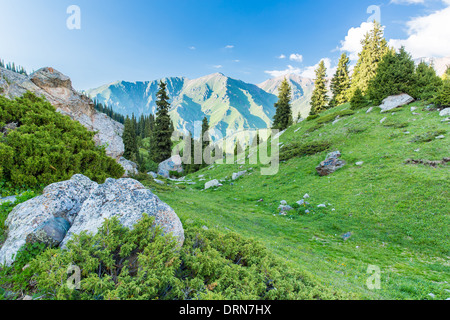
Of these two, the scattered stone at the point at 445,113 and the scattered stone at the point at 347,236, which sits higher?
the scattered stone at the point at 445,113

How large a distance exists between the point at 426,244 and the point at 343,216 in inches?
152

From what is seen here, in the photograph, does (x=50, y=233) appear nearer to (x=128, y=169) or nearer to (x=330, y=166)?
(x=128, y=169)

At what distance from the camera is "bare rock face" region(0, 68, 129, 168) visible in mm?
18188

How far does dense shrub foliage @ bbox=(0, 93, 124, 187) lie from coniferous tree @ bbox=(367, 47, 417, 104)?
1376 inches

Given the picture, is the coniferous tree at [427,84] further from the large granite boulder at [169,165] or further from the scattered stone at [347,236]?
the large granite boulder at [169,165]

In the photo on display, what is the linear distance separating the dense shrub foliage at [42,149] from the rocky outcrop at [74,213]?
2178 mm

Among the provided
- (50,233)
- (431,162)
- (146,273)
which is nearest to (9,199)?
(50,233)

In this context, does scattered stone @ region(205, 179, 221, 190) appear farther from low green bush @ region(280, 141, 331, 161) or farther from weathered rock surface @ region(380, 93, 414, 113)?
weathered rock surface @ region(380, 93, 414, 113)

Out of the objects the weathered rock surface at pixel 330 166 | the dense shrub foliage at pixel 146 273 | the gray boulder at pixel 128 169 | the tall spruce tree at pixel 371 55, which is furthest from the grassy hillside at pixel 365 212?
the tall spruce tree at pixel 371 55

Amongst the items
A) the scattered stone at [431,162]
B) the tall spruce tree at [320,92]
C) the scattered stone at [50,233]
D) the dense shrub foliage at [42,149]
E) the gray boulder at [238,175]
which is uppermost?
the tall spruce tree at [320,92]

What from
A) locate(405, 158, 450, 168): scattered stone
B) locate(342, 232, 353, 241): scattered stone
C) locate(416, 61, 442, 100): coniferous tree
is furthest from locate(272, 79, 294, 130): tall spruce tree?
locate(342, 232, 353, 241): scattered stone

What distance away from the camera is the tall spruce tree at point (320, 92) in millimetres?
51125

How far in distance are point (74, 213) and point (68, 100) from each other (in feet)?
64.0

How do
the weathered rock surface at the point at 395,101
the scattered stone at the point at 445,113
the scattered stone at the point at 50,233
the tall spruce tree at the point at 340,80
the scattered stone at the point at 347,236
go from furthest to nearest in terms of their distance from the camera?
the tall spruce tree at the point at 340,80
the weathered rock surface at the point at 395,101
the scattered stone at the point at 445,113
the scattered stone at the point at 347,236
the scattered stone at the point at 50,233
